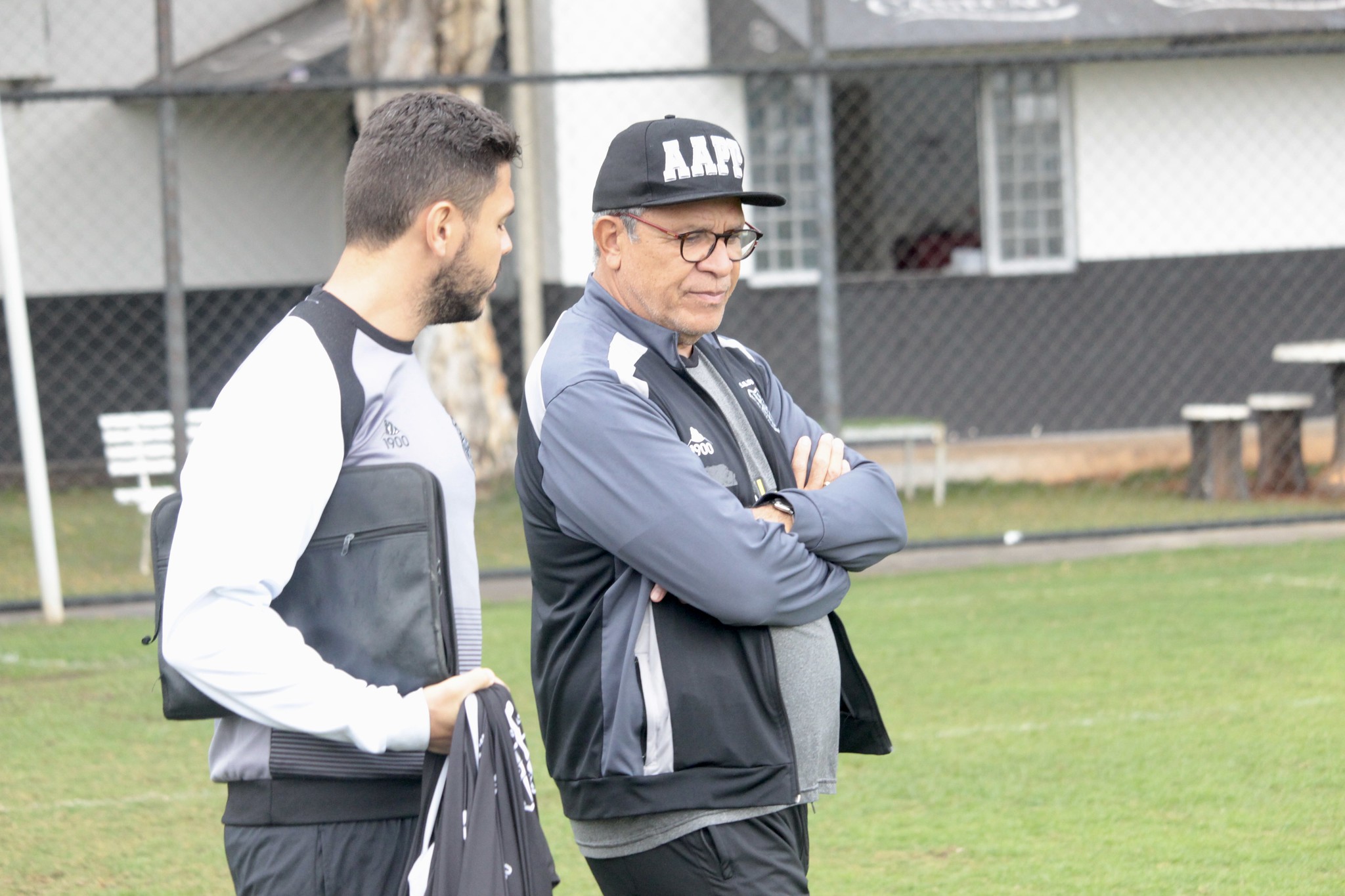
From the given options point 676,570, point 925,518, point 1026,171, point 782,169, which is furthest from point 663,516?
point 1026,171

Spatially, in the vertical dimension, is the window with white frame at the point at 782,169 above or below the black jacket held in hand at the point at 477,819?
above

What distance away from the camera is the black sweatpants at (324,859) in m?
2.41

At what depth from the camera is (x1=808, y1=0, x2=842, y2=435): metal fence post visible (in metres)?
9.13

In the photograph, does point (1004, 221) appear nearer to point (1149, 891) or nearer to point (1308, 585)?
point (1308, 585)

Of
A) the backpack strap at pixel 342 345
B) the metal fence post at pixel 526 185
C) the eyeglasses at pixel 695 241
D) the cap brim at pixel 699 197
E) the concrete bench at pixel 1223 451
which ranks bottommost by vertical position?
the concrete bench at pixel 1223 451

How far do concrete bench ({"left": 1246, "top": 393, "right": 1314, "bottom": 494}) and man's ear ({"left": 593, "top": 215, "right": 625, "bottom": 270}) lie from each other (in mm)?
11230

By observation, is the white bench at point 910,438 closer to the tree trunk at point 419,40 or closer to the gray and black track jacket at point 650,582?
the tree trunk at point 419,40

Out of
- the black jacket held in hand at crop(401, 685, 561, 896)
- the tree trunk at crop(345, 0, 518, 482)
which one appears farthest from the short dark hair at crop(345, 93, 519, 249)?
the tree trunk at crop(345, 0, 518, 482)

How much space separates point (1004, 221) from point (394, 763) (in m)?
14.0

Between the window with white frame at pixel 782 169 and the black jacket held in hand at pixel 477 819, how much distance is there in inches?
505

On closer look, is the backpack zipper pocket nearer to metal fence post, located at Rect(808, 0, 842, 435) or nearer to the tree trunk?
metal fence post, located at Rect(808, 0, 842, 435)

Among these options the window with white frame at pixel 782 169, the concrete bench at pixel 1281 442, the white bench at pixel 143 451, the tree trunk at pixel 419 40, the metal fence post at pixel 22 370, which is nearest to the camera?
the metal fence post at pixel 22 370

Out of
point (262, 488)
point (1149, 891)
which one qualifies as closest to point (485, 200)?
point (262, 488)

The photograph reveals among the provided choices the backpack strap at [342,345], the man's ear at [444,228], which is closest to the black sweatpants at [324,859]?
the backpack strap at [342,345]
